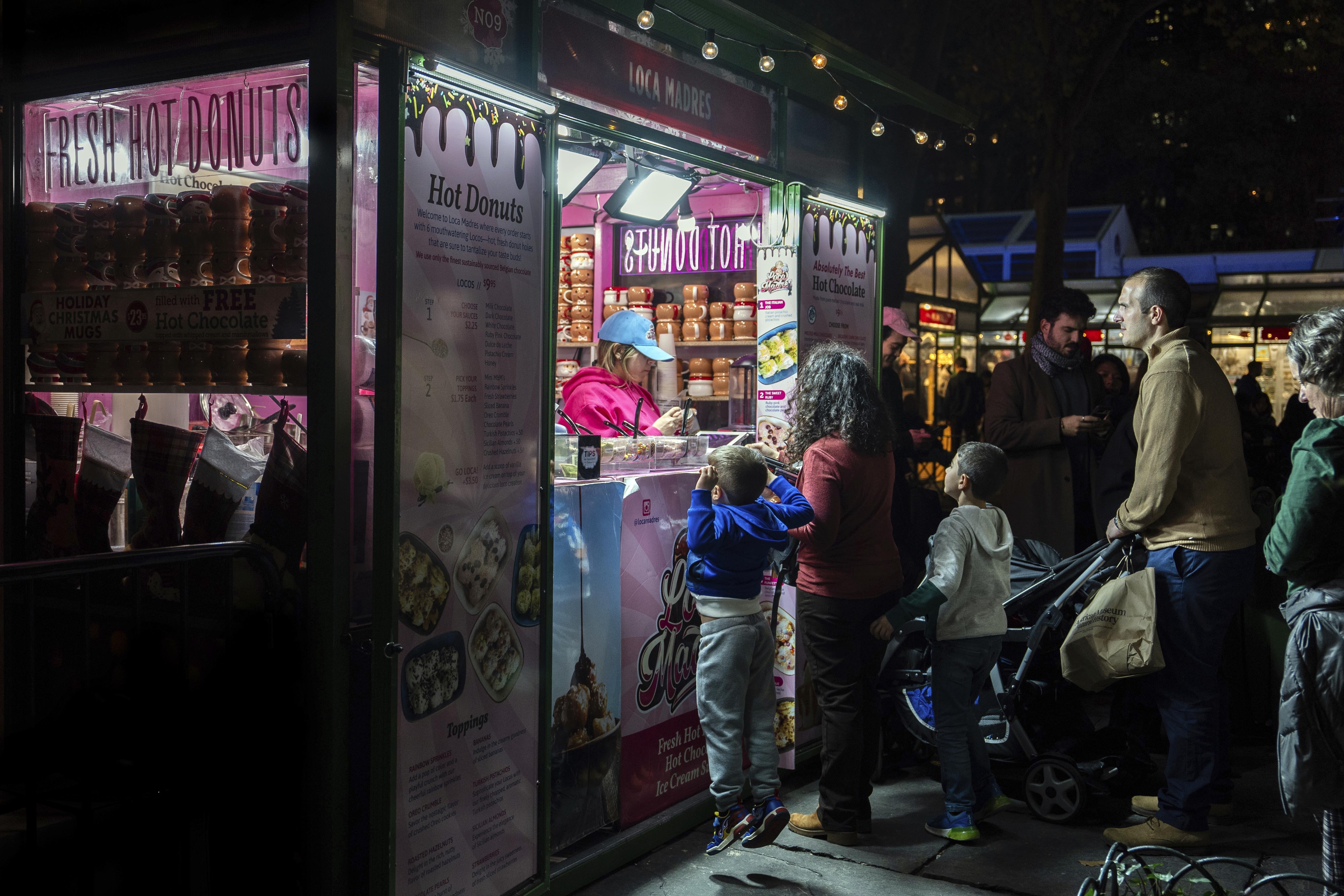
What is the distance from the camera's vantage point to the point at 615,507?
4426 millimetres

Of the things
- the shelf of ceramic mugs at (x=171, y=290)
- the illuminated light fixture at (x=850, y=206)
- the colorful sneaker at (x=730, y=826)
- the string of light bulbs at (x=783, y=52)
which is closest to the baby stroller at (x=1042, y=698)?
the colorful sneaker at (x=730, y=826)

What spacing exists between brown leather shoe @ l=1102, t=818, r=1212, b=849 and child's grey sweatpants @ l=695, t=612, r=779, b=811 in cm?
158

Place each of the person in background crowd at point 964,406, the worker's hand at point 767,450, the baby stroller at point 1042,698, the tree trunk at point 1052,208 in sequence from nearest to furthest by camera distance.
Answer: the baby stroller at point 1042,698
the worker's hand at point 767,450
the person in background crowd at point 964,406
the tree trunk at point 1052,208

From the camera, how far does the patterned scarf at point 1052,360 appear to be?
233 inches

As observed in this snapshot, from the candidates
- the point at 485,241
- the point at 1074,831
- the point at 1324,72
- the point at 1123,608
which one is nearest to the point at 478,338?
the point at 485,241

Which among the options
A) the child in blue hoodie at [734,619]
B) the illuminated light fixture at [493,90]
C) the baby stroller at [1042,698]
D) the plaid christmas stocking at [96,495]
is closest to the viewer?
the illuminated light fixture at [493,90]

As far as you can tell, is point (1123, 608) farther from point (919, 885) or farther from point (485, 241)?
point (485, 241)

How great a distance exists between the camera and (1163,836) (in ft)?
14.9

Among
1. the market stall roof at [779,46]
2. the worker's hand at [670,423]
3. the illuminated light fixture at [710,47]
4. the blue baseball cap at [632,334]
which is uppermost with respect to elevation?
the market stall roof at [779,46]

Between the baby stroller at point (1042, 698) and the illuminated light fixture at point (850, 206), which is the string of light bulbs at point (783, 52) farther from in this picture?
the baby stroller at point (1042, 698)

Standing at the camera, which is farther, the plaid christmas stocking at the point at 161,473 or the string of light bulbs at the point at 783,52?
the string of light bulbs at the point at 783,52

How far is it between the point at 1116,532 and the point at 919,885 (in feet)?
5.53

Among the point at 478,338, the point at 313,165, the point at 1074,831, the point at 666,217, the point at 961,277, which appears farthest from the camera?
the point at 961,277

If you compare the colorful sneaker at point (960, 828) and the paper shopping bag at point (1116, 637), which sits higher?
the paper shopping bag at point (1116, 637)
